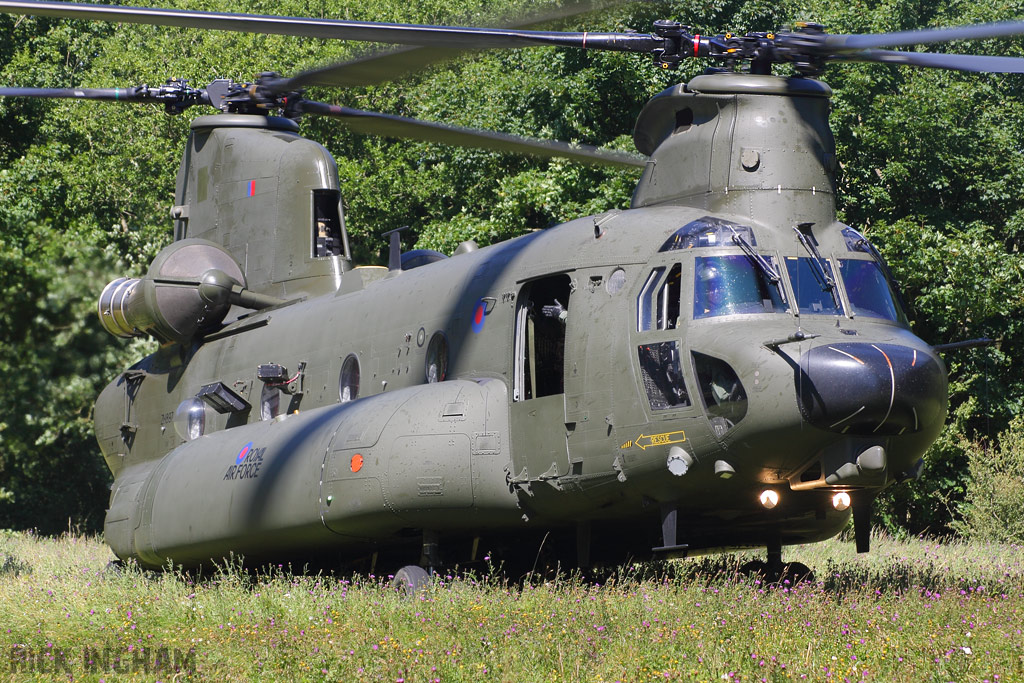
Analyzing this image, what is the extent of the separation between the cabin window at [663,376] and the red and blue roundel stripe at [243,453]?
4684mm

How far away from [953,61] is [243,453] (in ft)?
25.0

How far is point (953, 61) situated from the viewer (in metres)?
9.48

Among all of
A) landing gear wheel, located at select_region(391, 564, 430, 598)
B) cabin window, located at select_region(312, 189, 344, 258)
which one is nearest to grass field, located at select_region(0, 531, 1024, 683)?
landing gear wheel, located at select_region(391, 564, 430, 598)

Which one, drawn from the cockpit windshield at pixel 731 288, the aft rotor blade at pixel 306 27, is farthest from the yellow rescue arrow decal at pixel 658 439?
the aft rotor blade at pixel 306 27

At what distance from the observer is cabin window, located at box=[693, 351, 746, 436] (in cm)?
952

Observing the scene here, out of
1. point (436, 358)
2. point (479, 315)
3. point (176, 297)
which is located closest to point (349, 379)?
point (436, 358)

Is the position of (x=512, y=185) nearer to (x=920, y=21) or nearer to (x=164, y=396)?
(x=164, y=396)

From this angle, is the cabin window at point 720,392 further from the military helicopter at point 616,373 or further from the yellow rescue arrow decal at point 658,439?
the yellow rescue arrow decal at point 658,439

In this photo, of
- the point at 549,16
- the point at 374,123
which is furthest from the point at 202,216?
the point at 549,16

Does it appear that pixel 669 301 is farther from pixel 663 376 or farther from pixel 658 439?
pixel 658 439

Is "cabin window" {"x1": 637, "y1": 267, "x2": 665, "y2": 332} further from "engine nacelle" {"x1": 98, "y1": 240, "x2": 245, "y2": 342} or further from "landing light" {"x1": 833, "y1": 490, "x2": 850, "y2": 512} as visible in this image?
"engine nacelle" {"x1": 98, "y1": 240, "x2": 245, "y2": 342}

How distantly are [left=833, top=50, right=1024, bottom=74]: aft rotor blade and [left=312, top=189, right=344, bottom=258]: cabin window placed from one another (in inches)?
309

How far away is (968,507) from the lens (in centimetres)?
2059

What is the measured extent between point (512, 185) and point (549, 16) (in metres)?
17.4
